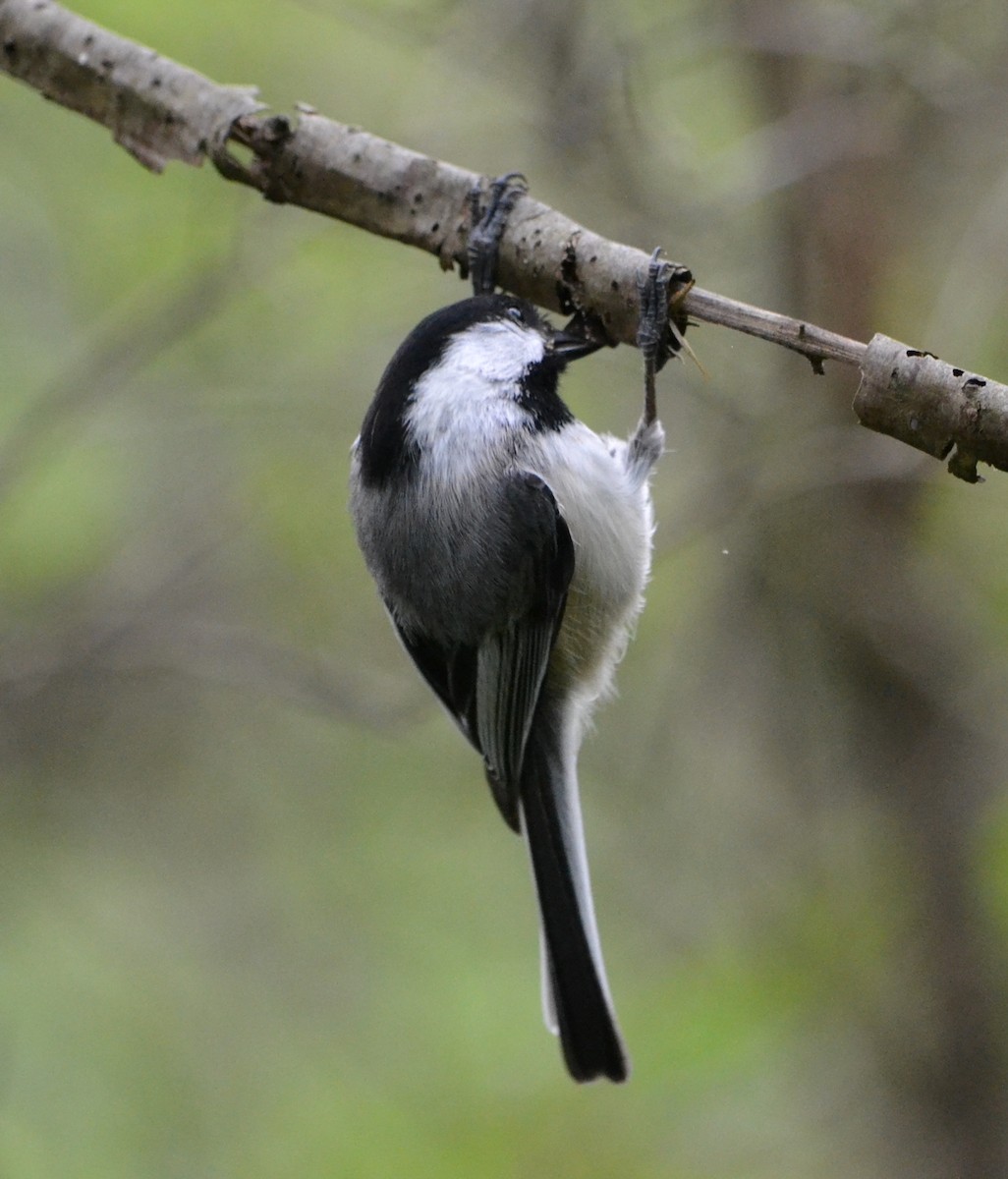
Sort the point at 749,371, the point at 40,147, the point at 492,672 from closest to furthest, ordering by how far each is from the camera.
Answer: the point at 492,672, the point at 749,371, the point at 40,147

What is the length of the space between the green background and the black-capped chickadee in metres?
0.66

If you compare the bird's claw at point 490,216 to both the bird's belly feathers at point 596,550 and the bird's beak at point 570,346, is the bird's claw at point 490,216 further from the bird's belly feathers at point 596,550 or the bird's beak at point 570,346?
the bird's belly feathers at point 596,550

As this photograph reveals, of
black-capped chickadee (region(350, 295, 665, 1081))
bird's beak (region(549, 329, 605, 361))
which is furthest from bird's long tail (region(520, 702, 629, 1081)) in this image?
bird's beak (region(549, 329, 605, 361))

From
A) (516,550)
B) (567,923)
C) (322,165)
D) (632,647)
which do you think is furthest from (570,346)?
(632,647)

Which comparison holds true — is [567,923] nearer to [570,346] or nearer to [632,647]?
[570,346]

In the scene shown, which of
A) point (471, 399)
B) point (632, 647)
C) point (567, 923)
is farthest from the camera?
point (632, 647)

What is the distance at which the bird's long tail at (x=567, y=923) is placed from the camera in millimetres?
2234

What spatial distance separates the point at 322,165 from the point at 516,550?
2.49 ft

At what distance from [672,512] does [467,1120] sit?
1772 millimetres

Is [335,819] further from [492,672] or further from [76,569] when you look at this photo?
[492,672]

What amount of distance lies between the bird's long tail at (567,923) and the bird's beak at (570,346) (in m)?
0.72

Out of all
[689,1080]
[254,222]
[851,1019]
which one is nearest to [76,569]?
[254,222]

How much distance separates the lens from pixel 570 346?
2193 mm

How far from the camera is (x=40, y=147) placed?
171 inches
